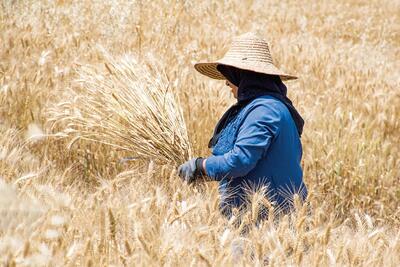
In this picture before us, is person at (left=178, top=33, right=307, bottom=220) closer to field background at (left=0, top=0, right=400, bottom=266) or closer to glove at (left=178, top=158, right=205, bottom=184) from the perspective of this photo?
glove at (left=178, top=158, right=205, bottom=184)

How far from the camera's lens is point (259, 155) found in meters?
2.96

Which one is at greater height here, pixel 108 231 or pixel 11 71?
pixel 108 231

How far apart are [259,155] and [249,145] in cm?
7

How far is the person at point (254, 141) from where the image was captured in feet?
9.72

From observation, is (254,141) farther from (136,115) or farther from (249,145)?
(136,115)

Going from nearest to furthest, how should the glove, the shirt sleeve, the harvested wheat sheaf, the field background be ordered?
the field background, the shirt sleeve, the glove, the harvested wheat sheaf

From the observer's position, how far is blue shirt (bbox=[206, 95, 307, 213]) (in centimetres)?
295

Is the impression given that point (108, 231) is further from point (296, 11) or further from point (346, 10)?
point (346, 10)

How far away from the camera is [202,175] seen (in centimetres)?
312

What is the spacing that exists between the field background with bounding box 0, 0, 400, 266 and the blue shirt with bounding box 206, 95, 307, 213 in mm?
145

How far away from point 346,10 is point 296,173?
9.91m

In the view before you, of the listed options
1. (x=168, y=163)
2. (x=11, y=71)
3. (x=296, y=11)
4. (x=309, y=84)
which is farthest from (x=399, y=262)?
(x=296, y=11)

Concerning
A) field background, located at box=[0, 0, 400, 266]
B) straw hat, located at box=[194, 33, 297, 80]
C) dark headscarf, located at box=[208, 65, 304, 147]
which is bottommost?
field background, located at box=[0, 0, 400, 266]

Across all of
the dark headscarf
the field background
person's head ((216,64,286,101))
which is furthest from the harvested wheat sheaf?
person's head ((216,64,286,101))
